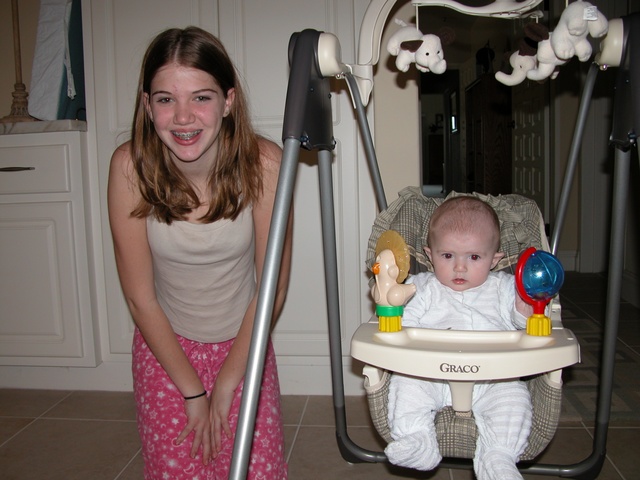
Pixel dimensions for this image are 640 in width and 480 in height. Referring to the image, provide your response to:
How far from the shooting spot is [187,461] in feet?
3.86

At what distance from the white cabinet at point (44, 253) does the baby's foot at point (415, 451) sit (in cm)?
140

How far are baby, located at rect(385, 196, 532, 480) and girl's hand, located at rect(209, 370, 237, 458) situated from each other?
1.10 ft

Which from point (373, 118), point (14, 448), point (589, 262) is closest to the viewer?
point (14, 448)

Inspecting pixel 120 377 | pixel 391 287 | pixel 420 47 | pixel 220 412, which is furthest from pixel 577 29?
pixel 120 377

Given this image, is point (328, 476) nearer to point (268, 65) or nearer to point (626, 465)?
point (626, 465)

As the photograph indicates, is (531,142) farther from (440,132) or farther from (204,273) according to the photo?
(440,132)

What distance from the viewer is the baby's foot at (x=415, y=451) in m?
0.98

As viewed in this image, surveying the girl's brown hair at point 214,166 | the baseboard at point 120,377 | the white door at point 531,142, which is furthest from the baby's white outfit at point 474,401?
the white door at point 531,142

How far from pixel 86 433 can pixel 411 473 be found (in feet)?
3.19

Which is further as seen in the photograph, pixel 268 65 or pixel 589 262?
pixel 589 262

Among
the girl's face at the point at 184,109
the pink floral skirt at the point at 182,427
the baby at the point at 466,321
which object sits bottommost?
the pink floral skirt at the point at 182,427

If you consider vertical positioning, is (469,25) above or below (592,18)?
above

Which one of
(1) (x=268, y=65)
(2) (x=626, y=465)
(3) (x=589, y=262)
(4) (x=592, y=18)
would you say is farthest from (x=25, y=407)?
(3) (x=589, y=262)

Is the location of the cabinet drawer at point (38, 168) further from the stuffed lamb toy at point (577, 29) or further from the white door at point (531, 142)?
the white door at point (531, 142)
